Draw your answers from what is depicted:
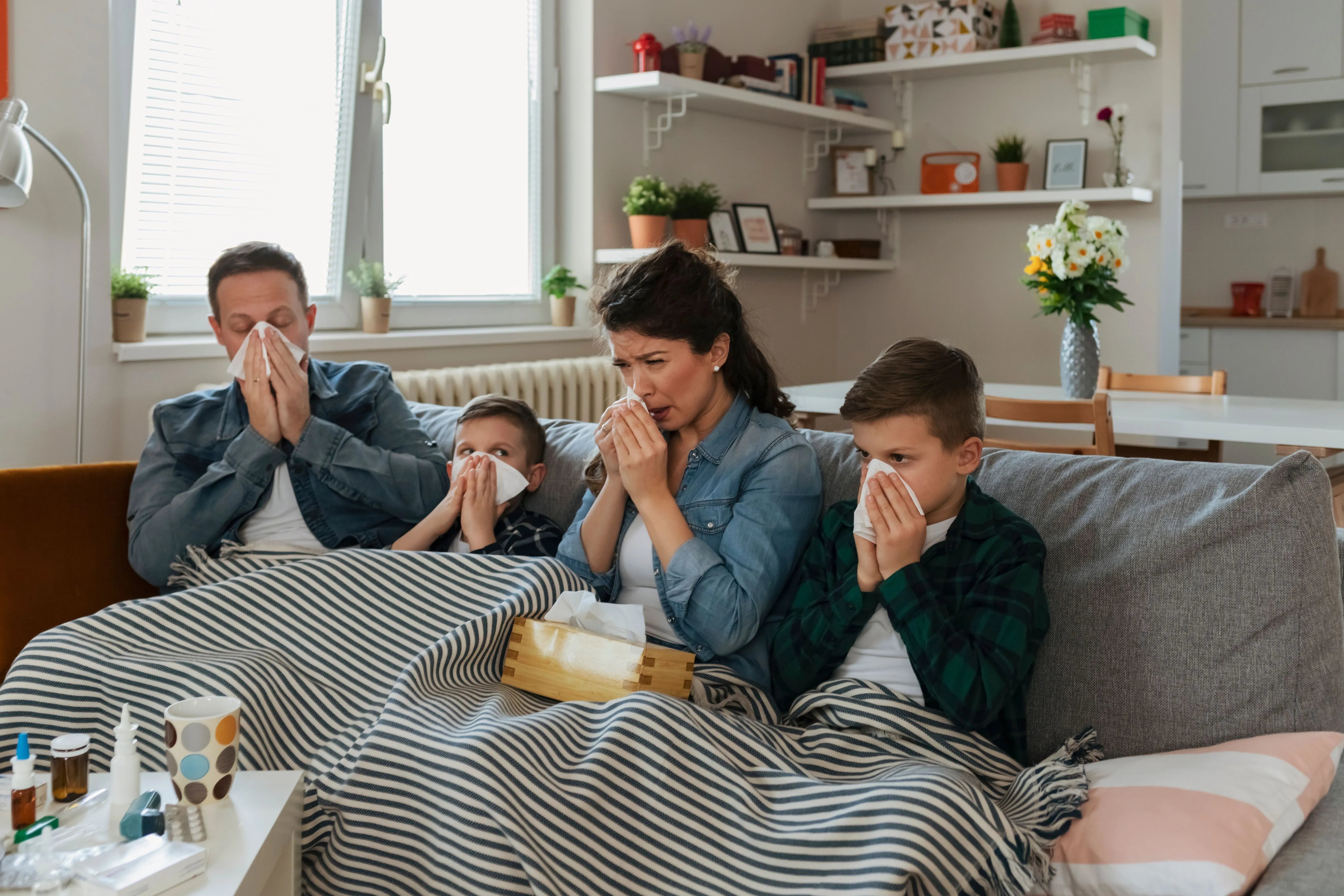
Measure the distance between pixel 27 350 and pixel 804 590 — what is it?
1904 millimetres

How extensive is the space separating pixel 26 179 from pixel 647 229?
2050mm

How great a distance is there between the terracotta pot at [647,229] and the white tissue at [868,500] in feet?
8.51

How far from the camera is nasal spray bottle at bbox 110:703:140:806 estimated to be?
1142 mm

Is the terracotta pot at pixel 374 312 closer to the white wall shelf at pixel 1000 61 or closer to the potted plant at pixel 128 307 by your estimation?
the potted plant at pixel 128 307

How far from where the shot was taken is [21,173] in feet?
7.55

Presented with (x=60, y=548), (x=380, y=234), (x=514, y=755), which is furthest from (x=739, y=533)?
(x=380, y=234)

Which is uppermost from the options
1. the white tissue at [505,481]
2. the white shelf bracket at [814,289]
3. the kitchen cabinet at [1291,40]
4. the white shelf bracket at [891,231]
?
the kitchen cabinet at [1291,40]

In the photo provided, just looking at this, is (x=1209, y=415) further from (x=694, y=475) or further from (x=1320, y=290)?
(x=1320, y=290)

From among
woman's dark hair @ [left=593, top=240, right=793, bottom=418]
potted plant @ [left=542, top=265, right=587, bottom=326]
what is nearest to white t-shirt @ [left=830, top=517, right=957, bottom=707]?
woman's dark hair @ [left=593, top=240, right=793, bottom=418]

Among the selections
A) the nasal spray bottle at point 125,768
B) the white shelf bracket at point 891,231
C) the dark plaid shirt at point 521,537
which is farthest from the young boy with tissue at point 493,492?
the white shelf bracket at point 891,231

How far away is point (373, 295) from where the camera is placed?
3.45m

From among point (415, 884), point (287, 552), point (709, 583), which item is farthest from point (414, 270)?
point (415, 884)

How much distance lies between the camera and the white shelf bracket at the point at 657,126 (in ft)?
13.7

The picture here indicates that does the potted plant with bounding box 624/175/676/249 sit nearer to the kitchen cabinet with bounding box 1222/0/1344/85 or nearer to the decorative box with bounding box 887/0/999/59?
the decorative box with bounding box 887/0/999/59
